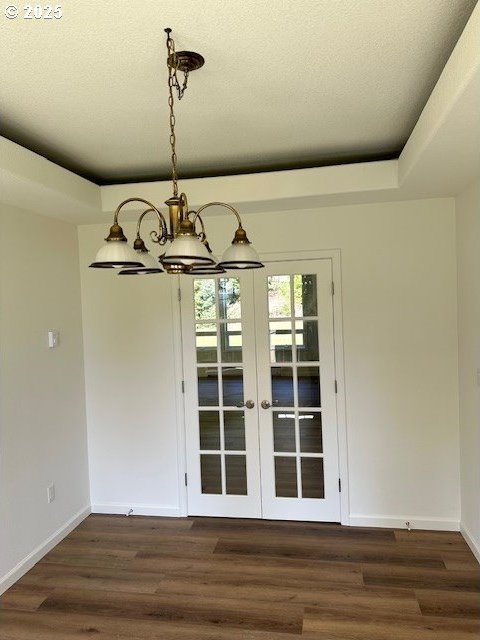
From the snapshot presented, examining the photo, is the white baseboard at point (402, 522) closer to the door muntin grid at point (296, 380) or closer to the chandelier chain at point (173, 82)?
the door muntin grid at point (296, 380)

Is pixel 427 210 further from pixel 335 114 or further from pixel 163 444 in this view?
pixel 163 444

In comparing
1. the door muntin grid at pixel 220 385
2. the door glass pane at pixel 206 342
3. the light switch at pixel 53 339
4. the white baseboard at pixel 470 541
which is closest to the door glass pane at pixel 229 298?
the door muntin grid at pixel 220 385

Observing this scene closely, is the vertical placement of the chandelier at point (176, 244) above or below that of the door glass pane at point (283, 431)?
above

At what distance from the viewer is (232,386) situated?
380cm

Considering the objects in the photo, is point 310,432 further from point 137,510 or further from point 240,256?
point 240,256

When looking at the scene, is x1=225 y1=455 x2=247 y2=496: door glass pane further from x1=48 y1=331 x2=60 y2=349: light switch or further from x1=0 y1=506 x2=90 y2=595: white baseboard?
x1=48 y1=331 x2=60 y2=349: light switch

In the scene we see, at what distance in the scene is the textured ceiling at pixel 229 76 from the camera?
Answer: 64.1 inches

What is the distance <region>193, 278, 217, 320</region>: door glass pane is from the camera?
380cm

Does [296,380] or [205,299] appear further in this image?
[205,299]

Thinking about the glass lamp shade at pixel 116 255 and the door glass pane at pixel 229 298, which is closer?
the glass lamp shade at pixel 116 255

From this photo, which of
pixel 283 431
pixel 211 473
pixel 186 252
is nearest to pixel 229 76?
pixel 186 252

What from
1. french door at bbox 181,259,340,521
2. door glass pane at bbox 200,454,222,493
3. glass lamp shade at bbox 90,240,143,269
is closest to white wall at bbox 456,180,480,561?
french door at bbox 181,259,340,521

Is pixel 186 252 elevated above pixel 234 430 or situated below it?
above

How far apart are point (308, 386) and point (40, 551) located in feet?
7.57
